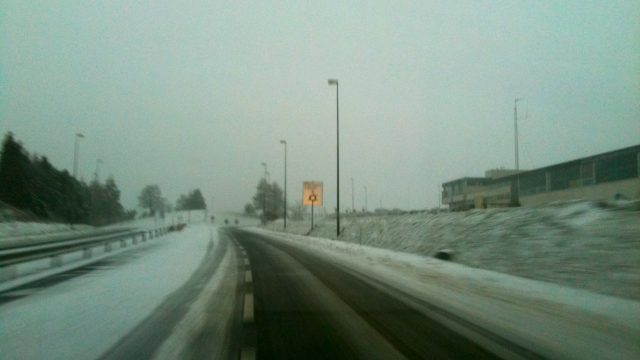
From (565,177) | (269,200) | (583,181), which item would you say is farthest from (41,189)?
(269,200)

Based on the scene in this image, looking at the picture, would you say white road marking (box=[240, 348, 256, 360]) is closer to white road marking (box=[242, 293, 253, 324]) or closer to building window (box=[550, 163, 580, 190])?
white road marking (box=[242, 293, 253, 324])

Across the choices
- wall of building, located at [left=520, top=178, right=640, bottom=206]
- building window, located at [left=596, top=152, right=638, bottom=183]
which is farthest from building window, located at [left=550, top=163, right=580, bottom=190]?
building window, located at [left=596, top=152, right=638, bottom=183]

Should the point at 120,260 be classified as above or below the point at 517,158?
below

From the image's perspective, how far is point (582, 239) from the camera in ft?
44.9

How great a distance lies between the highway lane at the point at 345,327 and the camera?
677 cm

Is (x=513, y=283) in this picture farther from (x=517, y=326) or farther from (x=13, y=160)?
(x=13, y=160)

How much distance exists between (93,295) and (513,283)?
29.5 ft

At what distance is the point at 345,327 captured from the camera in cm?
836

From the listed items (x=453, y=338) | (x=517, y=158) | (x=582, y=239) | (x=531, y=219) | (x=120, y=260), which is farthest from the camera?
(x=517, y=158)

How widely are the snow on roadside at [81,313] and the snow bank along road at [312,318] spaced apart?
2 cm

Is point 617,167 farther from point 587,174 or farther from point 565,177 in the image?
point 565,177

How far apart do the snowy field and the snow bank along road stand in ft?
2.48

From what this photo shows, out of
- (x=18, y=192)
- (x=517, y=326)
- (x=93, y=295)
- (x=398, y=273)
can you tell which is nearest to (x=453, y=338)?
(x=517, y=326)

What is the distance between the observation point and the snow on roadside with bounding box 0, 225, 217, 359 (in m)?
6.88
